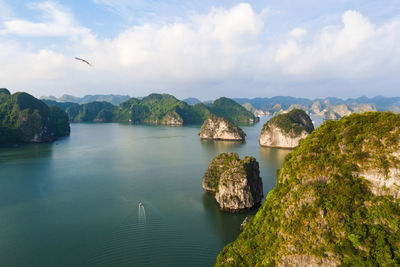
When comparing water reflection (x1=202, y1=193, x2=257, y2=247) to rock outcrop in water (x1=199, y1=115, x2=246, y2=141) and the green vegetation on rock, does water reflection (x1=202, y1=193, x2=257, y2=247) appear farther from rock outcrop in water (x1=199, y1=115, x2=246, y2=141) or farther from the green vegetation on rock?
rock outcrop in water (x1=199, y1=115, x2=246, y2=141)

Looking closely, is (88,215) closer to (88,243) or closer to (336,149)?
(88,243)

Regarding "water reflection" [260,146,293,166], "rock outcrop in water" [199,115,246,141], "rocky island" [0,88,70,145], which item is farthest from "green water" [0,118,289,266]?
"rock outcrop in water" [199,115,246,141]

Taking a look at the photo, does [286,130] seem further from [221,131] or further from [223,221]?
[223,221]

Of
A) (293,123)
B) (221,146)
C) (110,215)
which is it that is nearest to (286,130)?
(293,123)

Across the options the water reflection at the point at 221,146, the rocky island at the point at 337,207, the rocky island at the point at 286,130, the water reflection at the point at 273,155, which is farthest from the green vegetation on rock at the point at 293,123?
the rocky island at the point at 337,207

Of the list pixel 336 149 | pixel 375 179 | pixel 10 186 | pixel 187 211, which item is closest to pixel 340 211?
pixel 375 179

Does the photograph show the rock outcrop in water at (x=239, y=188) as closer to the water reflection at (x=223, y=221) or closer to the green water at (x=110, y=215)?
the water reflection at (x=223, y=221)

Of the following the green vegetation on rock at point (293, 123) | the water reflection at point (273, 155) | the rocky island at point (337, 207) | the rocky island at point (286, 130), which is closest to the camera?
the rocky island at point (337, 207)
